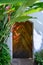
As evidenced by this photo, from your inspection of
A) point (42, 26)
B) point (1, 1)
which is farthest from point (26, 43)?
point (1, 1)

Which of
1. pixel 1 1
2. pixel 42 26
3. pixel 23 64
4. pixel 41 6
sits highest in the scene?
pixel 42 26

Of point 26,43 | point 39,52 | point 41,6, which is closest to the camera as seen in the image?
point 41,6

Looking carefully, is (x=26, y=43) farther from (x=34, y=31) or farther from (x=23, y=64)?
(x=23, y=64)

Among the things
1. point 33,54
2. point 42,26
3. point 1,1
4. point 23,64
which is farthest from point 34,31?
point 1,1

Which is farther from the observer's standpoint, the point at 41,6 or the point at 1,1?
the point at 41,6

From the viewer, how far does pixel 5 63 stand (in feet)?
7.65

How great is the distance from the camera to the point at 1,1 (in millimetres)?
1214

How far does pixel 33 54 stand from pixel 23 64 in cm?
66

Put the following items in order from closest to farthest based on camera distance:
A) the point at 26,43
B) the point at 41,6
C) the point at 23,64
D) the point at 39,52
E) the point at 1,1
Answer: the point at 1,1 < the point at 41,6 < the point at 23,64 < the point at 39,52 < the point at 26,43

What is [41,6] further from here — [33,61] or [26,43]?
[26,43]

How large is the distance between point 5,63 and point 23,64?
288cm

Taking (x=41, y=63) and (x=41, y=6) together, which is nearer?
(x=41, y=6)

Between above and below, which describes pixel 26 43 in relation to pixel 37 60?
above

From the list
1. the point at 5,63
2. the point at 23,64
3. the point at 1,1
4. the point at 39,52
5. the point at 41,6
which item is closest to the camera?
the point at 1,1
